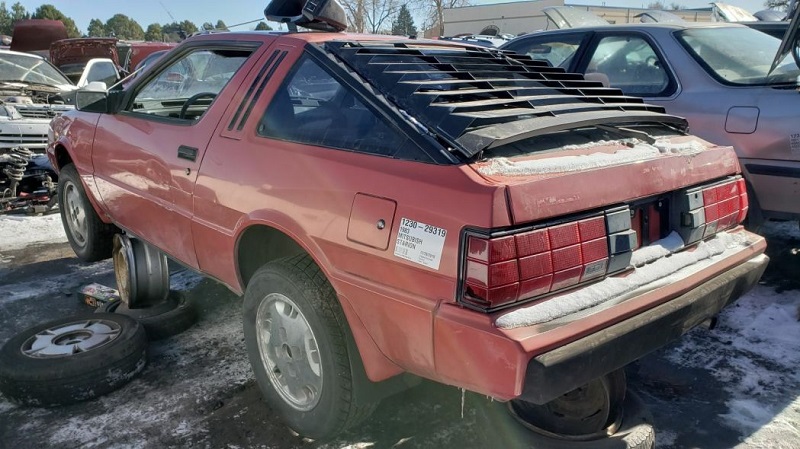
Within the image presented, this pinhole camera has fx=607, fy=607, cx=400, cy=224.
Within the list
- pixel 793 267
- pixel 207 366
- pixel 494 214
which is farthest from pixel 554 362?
pixel 793 267

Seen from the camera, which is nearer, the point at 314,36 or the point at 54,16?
the point at 314,36

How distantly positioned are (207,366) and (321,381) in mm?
1098

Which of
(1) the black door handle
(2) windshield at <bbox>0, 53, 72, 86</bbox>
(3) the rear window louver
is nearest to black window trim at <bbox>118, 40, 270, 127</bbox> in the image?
(1) the black door handle

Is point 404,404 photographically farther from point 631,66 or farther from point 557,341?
point 631,66

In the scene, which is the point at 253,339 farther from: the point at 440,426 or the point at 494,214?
the point at 494,214

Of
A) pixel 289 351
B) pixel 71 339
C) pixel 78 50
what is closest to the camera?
pixel 289 351

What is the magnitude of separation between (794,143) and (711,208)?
66.1 inches

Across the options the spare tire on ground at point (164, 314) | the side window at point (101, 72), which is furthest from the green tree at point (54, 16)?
the spare tire on ground at point (164, 314)

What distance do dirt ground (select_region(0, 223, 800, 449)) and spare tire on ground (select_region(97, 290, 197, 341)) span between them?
55 mm

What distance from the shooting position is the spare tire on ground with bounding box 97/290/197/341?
3.54 meters

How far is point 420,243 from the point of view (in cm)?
196

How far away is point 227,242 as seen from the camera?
287cm

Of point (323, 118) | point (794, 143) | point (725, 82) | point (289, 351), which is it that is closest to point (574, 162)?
point (323, 118)

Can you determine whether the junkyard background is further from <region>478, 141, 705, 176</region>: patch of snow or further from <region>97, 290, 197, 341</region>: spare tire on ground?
<region>478, 141, 705, 176</region>: patch of snow
